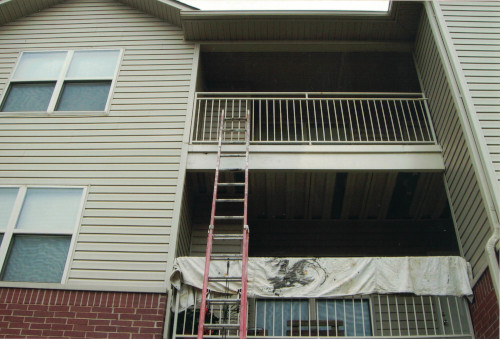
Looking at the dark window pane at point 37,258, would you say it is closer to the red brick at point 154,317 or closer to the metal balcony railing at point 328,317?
the red brick at point 154,317

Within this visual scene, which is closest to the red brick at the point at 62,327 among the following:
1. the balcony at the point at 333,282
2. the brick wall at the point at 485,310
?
the balcony at the point at 333,282

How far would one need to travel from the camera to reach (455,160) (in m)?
7.12

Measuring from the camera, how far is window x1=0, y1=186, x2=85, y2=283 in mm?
6727

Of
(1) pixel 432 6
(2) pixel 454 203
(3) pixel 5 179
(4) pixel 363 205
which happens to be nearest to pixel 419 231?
(4) pixel 363 205

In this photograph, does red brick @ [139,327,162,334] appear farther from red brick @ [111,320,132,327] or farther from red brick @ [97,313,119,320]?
red brick @ [97,313,119,320]

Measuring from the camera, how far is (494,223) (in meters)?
5.85

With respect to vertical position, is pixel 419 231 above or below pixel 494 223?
above

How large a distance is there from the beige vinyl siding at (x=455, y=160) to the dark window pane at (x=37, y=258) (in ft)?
18.7

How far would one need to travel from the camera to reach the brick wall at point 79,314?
6082mm

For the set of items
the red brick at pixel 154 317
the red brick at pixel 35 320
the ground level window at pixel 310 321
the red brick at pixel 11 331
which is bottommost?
the red brick at pixel 11 331

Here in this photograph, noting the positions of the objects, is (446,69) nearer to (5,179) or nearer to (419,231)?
(419,231)

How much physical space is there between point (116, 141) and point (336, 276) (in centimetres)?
419

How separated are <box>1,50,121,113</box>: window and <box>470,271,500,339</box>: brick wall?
21.6ft

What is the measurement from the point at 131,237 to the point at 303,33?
5.23 meters
